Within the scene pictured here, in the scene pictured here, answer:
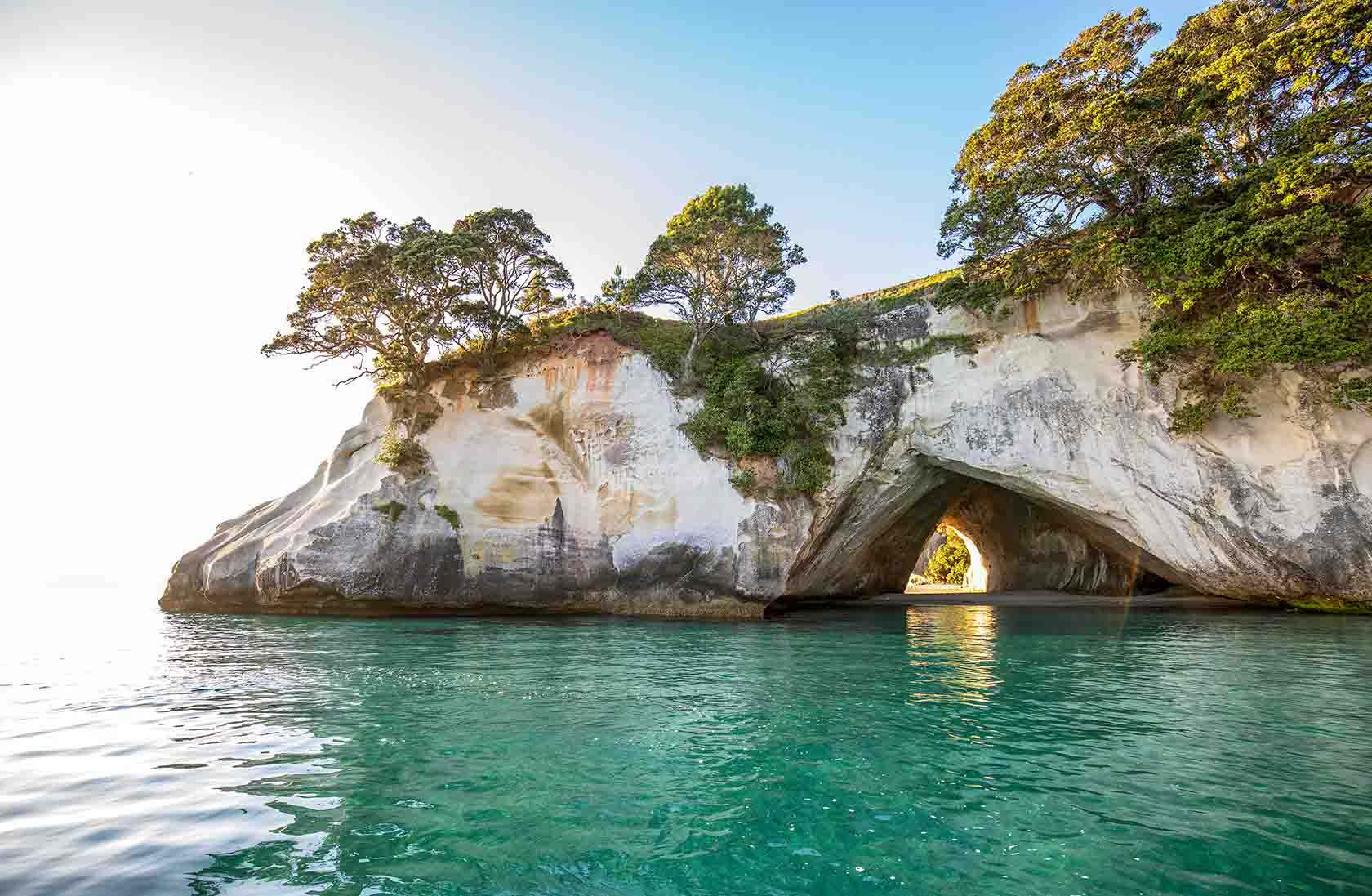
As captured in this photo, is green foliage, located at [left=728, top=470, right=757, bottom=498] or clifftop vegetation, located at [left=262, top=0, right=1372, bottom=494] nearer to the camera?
clifftop vegetation, located at [left=262, top=0, right=1372, bottom=494]

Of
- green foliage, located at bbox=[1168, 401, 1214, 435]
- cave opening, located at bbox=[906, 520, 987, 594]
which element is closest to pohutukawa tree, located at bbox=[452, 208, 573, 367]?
green foliage, located at bbox=[1168, 401, 1214, 435]

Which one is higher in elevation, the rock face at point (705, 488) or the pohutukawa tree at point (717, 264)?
the pohutukawa tree at point (717, 264)

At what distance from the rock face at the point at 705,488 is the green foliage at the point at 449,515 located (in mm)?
71

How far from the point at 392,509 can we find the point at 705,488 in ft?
35.4

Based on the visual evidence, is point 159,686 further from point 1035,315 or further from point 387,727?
point 1035,315

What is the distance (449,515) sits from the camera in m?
23.0

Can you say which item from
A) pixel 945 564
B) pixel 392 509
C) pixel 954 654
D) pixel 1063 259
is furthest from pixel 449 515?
pixel 945 564

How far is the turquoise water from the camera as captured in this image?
3.91 meters

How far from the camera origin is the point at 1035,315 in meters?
21.9

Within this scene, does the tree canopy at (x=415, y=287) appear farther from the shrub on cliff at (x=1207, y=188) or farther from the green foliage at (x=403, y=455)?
the shrub on cliff at (x=1207, y=188)

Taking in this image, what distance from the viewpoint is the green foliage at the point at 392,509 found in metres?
22.4

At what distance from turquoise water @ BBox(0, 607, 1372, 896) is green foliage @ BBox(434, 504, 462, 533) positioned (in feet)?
36.2

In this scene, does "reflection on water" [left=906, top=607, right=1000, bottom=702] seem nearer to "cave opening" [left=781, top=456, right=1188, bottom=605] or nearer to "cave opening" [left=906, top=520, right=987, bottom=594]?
"cave opening" [left=781, top=456, right=1188, bottom=605]

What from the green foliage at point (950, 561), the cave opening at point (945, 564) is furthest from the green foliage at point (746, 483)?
the green foliage at point (950, 561)
